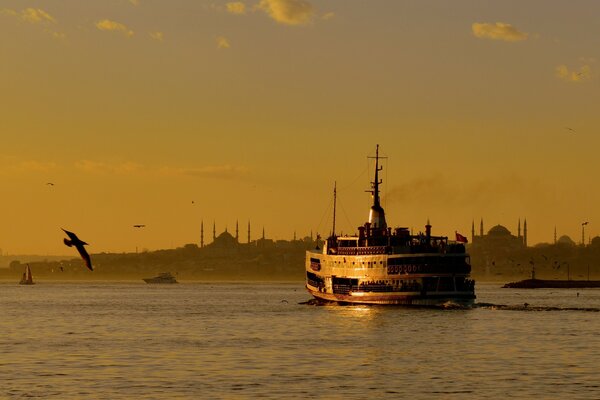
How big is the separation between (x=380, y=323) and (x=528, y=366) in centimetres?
4837

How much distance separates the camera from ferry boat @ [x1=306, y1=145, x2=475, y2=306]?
15062 cm

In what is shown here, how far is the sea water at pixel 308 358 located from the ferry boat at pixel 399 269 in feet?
35.8

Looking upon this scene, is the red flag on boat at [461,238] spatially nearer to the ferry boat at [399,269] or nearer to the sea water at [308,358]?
the ferry boat at [399,269]

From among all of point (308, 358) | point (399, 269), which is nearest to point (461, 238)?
point (399, 269)

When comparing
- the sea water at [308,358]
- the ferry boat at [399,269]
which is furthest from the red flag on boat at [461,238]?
the sea water at [308,358]

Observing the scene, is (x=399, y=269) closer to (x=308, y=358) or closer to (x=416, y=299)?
(x=416, y=299)

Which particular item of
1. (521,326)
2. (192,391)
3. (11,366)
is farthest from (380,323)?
(192,391)

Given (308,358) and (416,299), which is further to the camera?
(416,299)

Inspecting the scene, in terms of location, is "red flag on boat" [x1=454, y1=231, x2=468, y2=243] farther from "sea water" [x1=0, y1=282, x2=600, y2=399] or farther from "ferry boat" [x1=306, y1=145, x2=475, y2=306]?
"sea water" [x1=0, y1=282, x2=600, y2=399]

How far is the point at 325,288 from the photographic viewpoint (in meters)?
170

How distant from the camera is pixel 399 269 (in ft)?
499

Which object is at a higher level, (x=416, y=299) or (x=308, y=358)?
(x=416, y=299)

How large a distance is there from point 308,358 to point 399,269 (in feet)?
230

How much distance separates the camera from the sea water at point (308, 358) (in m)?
63.7
